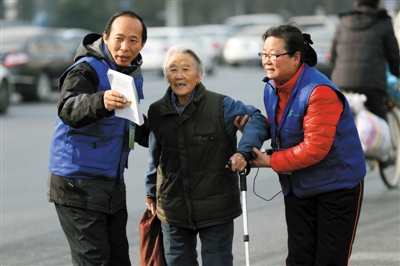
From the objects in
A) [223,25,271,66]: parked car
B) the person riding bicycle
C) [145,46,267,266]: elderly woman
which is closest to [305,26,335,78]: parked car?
[223,25,271,66]: parked car

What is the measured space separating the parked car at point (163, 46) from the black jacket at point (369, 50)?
1953cm

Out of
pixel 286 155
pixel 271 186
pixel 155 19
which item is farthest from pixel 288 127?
pixel 155 19

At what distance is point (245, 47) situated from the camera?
111 ft

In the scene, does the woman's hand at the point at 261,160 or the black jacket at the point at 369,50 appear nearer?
the woman's hand at the point at 261,160

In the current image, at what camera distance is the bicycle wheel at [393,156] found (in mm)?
9234

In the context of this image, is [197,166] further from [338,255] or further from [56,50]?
[56,50]

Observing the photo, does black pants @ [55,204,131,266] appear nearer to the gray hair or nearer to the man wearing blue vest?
the man wearing blue vest

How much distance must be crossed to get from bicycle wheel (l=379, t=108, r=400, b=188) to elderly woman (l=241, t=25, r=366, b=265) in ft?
15.2

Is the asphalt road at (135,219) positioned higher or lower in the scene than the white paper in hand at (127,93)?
lower

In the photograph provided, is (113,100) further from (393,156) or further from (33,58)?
(33,58)

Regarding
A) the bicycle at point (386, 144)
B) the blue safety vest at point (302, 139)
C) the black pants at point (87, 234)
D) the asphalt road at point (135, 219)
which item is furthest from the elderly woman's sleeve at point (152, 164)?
the bicycle at point (386, 144)

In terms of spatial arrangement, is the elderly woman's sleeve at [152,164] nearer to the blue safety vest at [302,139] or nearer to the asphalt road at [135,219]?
the blue safety vest at [302,139]

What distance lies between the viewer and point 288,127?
4520 millimetres

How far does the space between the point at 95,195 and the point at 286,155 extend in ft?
3.49
